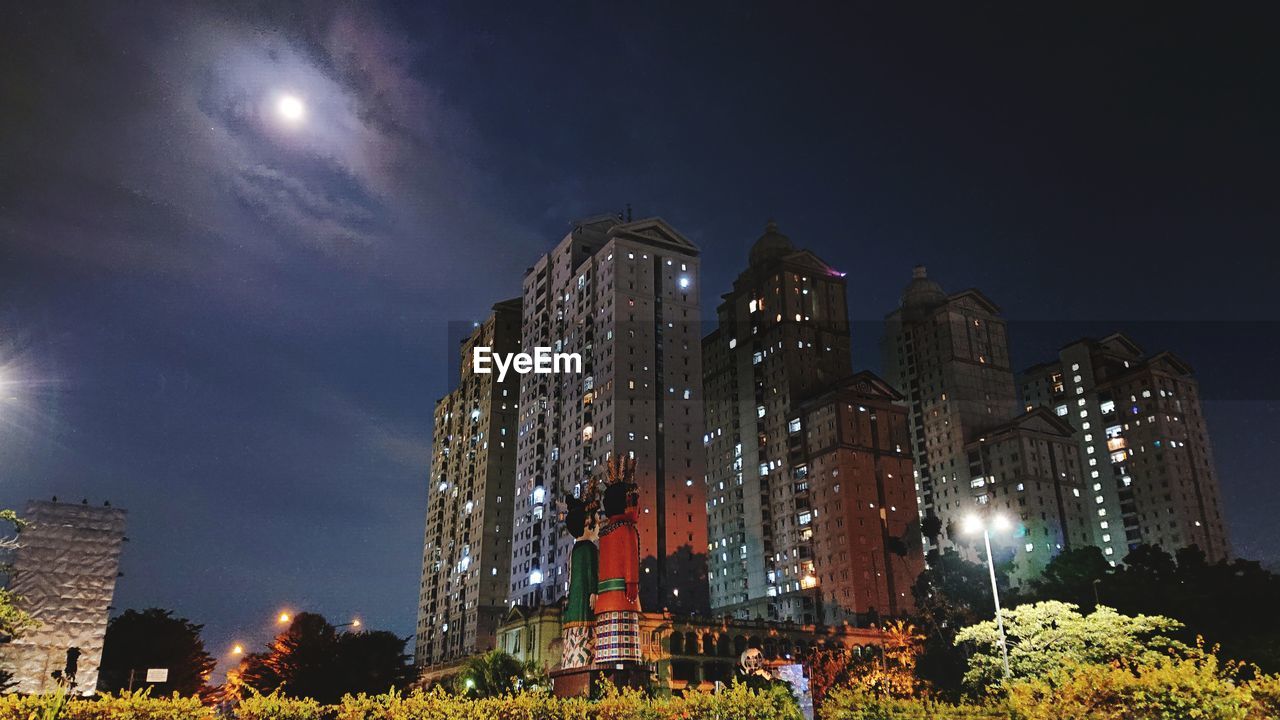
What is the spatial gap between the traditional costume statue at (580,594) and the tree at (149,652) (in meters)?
32.4

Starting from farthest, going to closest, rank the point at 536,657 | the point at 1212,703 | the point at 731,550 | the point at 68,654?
the point at 731,550
the point at 536,657
the point at 68,654
the point at 1212,703

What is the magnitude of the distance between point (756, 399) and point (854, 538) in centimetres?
3366

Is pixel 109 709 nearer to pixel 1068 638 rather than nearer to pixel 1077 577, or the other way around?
pixel 1068 638

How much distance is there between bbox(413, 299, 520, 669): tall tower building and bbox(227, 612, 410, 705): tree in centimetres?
5882

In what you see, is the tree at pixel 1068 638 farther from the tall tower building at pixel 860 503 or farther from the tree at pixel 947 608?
the tall tower building at pixel 860 503

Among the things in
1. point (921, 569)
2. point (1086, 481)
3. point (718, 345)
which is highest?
point (718, 345)

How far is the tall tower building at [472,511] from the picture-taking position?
147 meters

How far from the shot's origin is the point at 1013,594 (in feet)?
365

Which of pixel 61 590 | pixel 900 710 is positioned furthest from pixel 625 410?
pixel 900 710

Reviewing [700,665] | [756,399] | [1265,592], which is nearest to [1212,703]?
A: [1265,592]

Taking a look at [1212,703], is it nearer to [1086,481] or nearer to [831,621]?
[831,621]

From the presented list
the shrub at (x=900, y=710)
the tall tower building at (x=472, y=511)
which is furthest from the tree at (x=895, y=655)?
the shrub at (x=900, y=710)

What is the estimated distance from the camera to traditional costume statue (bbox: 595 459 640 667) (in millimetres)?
76438

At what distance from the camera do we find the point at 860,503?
138125 mm
